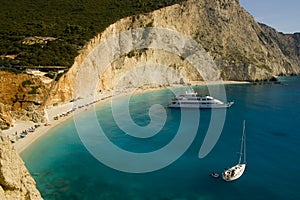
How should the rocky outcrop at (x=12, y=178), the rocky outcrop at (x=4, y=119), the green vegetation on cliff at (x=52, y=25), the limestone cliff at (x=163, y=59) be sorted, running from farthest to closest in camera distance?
1. the green vegetation on cliff at (x=52, y=25)
2. the limestone cliff at (x=163, y=59)
3. the rocky outcrop at (x=4, y=119)
4. the rocky outcrop at (x=12, y=178)

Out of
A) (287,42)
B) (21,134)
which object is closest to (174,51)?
(21,134)

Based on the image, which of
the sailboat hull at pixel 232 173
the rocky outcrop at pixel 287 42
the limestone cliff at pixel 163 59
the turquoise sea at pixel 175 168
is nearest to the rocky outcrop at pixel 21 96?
the limestone cliff at pixel 163 59

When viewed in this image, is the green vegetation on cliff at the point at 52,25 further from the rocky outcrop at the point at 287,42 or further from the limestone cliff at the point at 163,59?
the rocky outcrop at the point at 287,42

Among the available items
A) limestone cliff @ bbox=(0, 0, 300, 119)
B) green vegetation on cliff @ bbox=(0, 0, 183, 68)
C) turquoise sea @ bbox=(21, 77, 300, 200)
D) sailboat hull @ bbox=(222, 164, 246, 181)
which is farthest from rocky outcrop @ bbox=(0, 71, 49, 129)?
sailboat hull @ bbox=(222, 164, 246, 181)

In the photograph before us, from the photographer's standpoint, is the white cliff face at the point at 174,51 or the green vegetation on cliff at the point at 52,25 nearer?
the green vegetation on cliff at the point at 52,25

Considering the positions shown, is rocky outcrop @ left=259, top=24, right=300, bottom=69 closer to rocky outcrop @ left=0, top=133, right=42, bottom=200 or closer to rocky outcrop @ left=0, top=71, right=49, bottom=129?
rocky outcrop @ left=0, top=71, right=49, bottom=129
